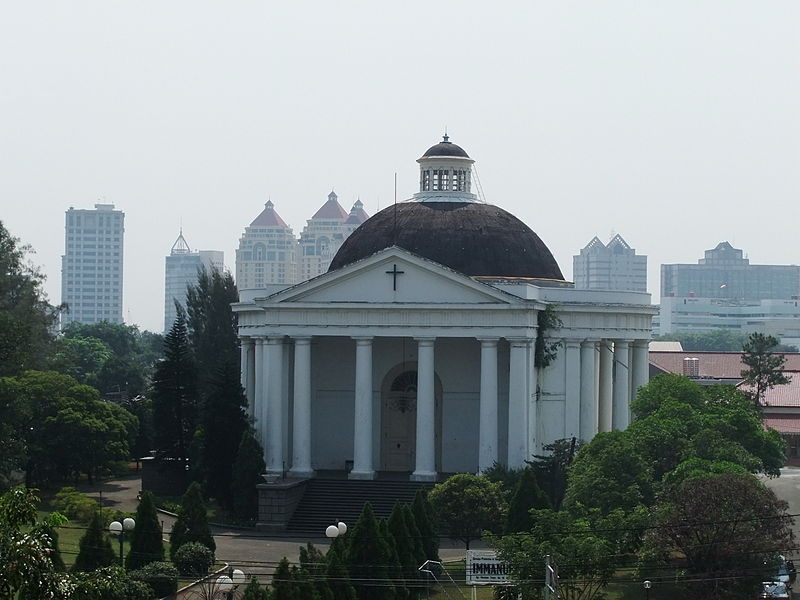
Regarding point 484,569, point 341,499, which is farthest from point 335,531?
point 341,499

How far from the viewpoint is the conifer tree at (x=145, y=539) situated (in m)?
49.8

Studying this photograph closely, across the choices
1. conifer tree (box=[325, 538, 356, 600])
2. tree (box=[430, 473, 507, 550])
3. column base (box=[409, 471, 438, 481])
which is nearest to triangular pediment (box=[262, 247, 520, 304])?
column base (box=[409, 471, 438, 481])

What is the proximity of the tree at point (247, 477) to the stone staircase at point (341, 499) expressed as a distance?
1.74 metres

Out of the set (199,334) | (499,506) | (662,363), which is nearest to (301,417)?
(499,506)

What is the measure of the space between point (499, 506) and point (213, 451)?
42.5ft

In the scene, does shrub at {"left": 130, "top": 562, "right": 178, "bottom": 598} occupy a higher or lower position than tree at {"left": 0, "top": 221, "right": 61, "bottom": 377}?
lower

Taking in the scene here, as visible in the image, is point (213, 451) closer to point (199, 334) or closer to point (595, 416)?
point (595, 416)

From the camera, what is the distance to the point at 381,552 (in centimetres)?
4662

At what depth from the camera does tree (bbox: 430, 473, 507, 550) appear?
58.3 meters

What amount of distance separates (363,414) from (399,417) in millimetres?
5014

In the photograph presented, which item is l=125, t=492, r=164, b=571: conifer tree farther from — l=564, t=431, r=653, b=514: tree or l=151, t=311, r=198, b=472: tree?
l=151, t=311, r=198, b=472: tree

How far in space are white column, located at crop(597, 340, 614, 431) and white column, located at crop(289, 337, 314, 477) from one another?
43.6ft

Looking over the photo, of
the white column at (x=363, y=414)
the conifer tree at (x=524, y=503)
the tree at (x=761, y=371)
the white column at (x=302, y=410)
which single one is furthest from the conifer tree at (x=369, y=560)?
the tree at (x=761, y=371)

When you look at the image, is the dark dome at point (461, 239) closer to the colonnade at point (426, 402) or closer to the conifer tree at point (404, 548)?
the colonnade at point (426, 402)
